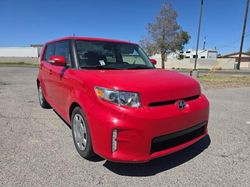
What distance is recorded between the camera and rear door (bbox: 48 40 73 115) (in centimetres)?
334

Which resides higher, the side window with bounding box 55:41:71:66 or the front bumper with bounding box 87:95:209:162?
the side window with bounding box 55:41:71:66

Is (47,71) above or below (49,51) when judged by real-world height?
below

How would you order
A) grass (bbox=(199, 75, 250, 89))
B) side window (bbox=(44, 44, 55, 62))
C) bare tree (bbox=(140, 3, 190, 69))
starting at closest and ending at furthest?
side window (bbox=(44, 44, 55, 62)), grass (bbox=(199, 75, 250, 89)), bare tree (bbox=(140, 3, 190, 69))

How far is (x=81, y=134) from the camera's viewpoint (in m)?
2.97

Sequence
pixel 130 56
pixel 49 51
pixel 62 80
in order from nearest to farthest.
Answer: pixel 62 80 < pixel 130 56 < pixel 49 51

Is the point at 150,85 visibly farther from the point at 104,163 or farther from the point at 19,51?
the point at 19,51

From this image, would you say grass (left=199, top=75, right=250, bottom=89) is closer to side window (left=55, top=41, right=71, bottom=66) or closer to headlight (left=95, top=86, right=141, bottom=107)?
side window (left=55, top=41, right=71, bottom=66)

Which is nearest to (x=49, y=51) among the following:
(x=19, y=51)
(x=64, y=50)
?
(x=64, y=50)

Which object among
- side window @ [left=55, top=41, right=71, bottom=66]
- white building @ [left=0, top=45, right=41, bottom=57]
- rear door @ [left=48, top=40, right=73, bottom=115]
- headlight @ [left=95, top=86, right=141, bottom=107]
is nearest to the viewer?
headlight @ [left=95, top=86, right=141, bottom=107]

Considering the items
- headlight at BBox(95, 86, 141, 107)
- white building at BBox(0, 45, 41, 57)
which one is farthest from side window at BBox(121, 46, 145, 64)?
white building at BBox(0, 45, 41, 57)

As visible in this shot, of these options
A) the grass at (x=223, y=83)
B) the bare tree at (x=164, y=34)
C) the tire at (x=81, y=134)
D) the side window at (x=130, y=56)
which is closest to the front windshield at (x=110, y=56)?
the side window at (x=130, y=56)

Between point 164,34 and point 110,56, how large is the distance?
35642mm

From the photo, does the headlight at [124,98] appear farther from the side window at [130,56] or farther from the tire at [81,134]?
the side window at [130,56]

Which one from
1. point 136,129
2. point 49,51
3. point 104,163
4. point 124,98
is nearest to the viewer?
point 136,129
